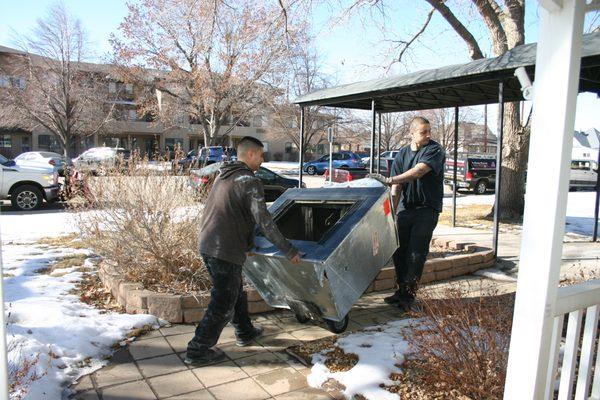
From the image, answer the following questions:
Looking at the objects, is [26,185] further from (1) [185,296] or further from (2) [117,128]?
(2) [117,128]

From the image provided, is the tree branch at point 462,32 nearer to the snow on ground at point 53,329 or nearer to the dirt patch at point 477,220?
the dirt patch at point 477,220

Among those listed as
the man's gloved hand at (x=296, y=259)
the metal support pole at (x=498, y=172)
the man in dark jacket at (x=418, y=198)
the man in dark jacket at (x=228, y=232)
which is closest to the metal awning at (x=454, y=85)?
the metal support pole at (x=498, y=172)

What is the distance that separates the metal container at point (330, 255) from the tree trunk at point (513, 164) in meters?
8.05

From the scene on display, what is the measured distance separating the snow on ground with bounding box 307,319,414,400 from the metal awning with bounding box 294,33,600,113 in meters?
3.88

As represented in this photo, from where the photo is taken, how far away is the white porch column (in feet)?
6.13

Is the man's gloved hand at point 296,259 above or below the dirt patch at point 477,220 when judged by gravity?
above

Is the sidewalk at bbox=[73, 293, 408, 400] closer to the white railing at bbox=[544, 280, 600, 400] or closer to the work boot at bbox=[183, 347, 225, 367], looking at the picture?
the work boot at bbox=[183, 347, 225, 367]

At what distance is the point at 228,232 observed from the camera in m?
3.44

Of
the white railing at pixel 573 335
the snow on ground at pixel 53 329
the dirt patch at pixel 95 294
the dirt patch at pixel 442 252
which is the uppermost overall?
the white railing at pixel 573 335

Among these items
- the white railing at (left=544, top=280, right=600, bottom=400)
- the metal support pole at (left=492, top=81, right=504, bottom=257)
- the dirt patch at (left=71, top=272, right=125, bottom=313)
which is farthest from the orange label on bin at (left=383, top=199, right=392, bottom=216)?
the metal support pole at (left=492, top=81, right=504, bottom=257)

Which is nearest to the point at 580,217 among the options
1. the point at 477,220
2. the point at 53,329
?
the point at 477,220

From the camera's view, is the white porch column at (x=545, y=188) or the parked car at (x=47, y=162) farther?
the parked car at (x=47, y=162)

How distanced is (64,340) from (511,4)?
11430 millimetres

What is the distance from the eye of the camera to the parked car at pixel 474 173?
20406mm
